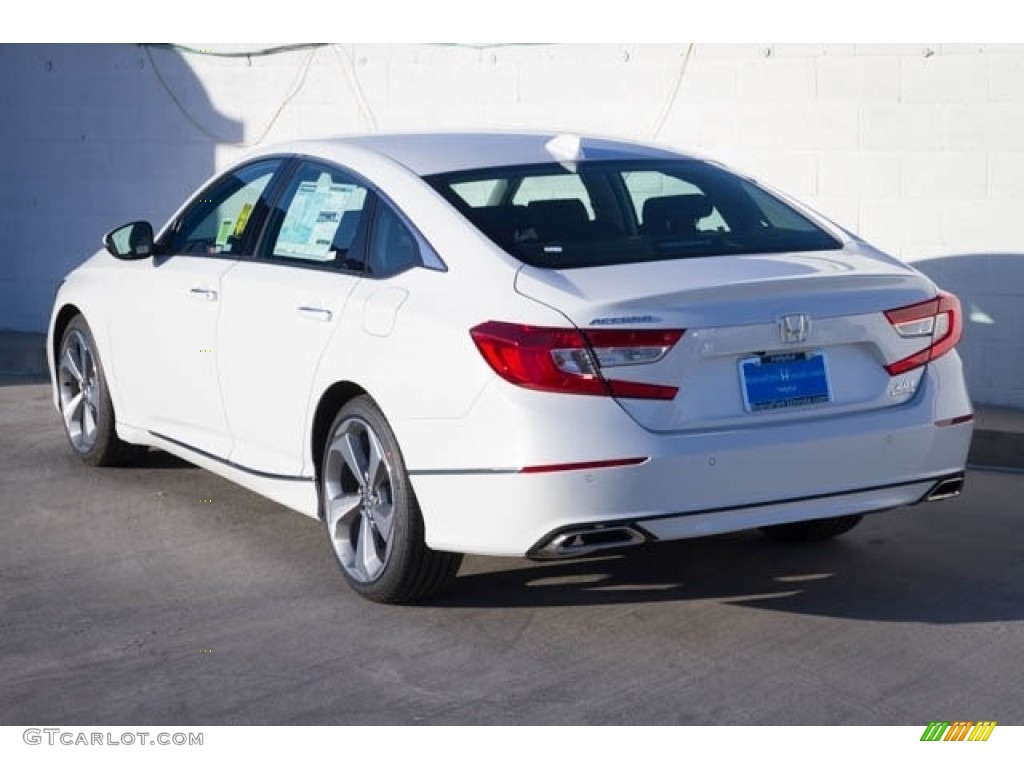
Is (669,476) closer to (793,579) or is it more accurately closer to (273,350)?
(793,579)

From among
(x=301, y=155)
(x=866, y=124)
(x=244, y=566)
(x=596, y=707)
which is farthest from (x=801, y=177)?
(x=596, y=707)

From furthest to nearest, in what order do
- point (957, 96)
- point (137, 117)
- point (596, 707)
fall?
point (137, 117) → point (957, 96) → point (596, 707)

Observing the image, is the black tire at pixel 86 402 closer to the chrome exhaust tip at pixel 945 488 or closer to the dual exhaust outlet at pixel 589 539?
the dual exhaust outlet at pixel 589 539

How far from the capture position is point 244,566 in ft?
22.5

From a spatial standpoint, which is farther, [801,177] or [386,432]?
[801,177]

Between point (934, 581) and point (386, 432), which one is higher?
point (386, 432)

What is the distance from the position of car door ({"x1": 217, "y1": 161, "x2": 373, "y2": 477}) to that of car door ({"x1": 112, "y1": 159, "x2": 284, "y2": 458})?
128 mm

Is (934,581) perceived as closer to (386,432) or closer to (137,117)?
(386,432)

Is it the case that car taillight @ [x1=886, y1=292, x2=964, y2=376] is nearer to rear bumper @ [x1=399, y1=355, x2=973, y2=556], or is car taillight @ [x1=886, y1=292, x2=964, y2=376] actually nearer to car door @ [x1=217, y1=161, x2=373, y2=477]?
rear bumper @ [x1=399, y1=355, x2=973, y2=556]

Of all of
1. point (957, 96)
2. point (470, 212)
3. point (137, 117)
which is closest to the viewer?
point (470, 212)

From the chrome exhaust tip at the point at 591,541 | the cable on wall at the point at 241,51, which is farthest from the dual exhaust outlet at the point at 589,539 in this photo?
the cable on wall at the point at 241,51

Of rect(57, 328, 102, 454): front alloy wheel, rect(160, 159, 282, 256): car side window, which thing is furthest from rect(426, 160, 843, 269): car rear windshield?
rect(57, 328, 102, 454): front alloy wheel

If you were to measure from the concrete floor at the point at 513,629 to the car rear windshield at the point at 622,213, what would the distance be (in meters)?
1.19

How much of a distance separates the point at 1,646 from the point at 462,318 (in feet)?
5.95
